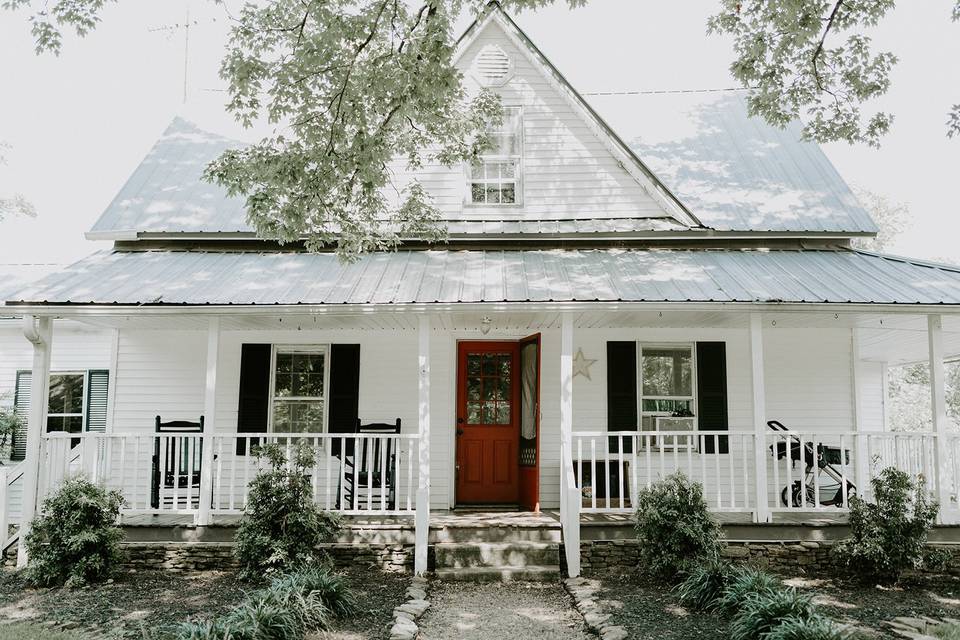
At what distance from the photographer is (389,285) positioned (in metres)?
9.00

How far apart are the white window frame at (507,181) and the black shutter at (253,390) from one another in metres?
3.80

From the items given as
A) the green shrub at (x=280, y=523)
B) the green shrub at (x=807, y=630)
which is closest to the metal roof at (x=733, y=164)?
the green shrub at (x=807, y=630)

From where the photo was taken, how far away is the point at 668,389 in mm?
10617

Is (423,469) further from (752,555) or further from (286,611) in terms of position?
(752,555)

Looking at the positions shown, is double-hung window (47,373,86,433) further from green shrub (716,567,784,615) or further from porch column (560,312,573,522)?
green shrub (716,567,784,615)

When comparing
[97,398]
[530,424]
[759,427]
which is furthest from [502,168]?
[97,398]

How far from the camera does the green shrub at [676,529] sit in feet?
24.4

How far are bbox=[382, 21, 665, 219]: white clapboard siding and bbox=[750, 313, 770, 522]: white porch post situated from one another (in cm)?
289

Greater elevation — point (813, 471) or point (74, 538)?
point (813, 471)

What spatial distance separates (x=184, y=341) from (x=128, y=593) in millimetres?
4297

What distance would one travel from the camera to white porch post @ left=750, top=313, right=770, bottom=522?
819 centimetres

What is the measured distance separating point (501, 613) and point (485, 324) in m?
4.14

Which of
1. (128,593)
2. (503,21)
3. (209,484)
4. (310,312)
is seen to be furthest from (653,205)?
(128,593)

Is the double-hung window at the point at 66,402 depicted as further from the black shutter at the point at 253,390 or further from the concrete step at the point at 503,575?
the concrete step at the point at 503,575
